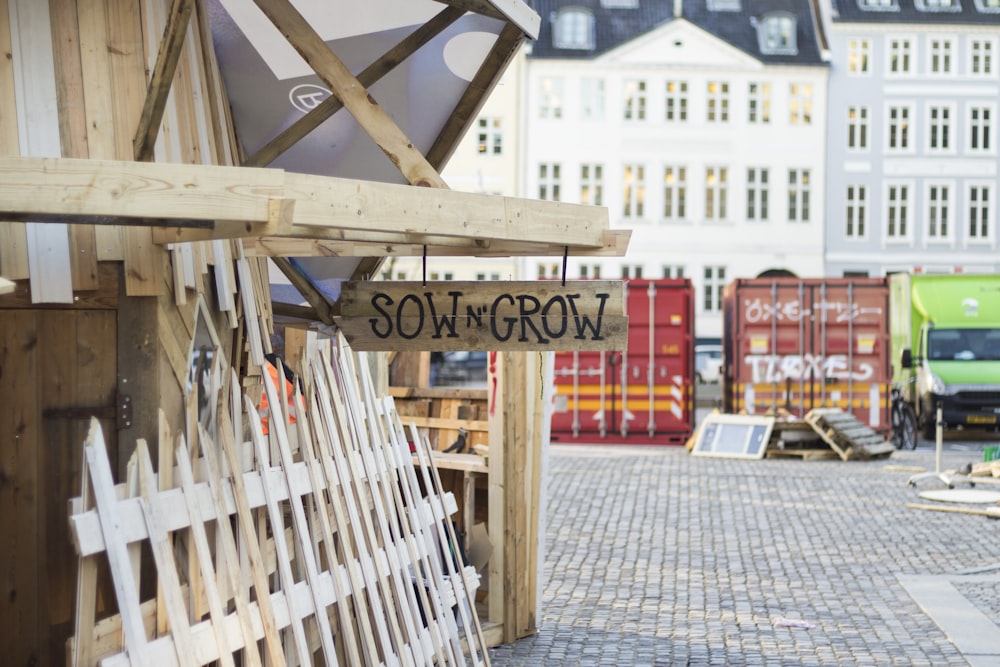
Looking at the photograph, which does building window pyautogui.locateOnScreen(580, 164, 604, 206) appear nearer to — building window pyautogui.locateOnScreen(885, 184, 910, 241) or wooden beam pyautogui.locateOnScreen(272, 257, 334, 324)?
building window pyautogui.locateOnScreen(885, 184, 910, 241)

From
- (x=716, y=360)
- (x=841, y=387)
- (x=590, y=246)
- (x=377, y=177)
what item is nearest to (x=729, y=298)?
(x=841, y=387)

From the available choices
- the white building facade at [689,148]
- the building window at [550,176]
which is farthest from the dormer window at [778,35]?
the building window at [550,176]

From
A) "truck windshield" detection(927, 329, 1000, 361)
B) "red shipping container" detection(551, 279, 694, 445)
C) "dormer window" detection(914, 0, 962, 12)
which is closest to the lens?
"red shipping container" detection(551, 279, 694, 445)

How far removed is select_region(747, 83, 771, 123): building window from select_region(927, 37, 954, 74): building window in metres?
5.92

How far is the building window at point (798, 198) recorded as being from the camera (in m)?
47.2

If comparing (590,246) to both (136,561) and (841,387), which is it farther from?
(841,387)

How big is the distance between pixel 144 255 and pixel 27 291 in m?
0.41

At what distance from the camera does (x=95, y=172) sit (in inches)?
133

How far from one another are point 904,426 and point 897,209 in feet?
87.6

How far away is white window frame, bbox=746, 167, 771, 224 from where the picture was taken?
155 ft

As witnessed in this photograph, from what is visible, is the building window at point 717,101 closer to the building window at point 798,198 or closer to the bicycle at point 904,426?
the building window at point 798,198

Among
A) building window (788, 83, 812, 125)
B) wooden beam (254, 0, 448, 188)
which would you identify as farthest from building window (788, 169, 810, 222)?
wooden beam (254, 0, 448, 188)

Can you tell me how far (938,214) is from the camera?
47656mm

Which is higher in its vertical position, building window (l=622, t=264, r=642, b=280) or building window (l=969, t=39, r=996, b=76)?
building window (l=969, t=39, r=996, b=76)
